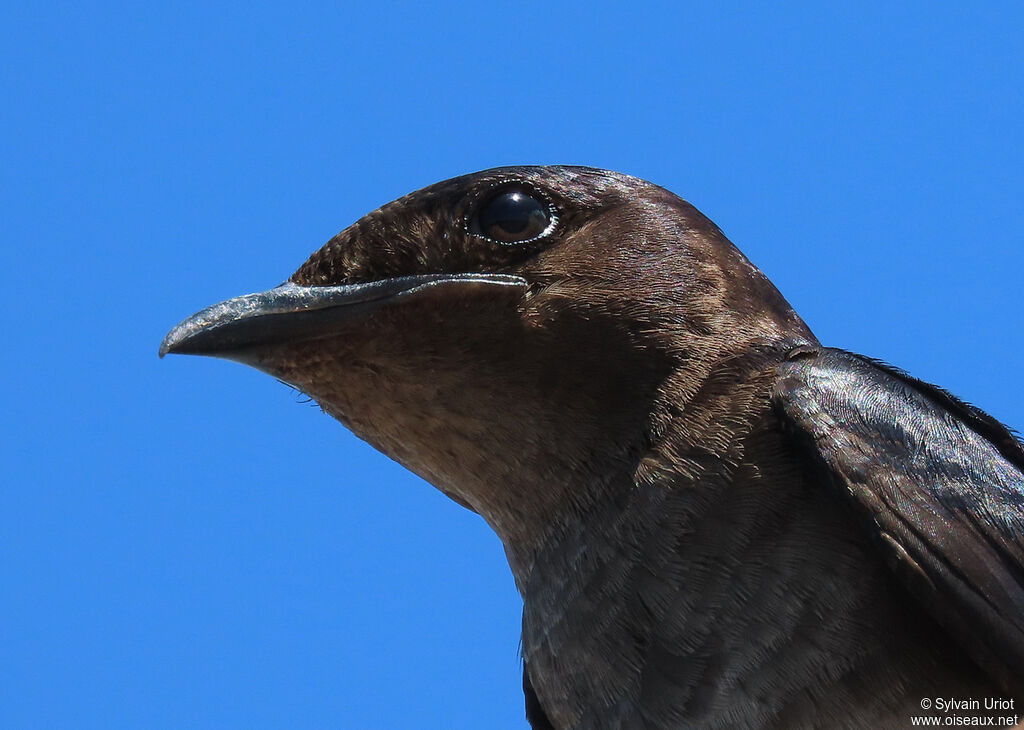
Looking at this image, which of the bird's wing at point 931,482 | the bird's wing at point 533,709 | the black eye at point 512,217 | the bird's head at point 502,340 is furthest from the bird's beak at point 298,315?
the bird's wing at point 533,709

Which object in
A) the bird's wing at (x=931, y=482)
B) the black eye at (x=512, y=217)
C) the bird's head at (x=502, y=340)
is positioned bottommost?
the bird's wing at (x=931, y=482)

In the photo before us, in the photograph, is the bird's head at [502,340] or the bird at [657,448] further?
the bird's head at [502,340]

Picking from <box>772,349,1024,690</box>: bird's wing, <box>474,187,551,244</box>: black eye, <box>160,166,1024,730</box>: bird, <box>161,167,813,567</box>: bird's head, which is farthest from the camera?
<box>474,187,551,244</box>: black eye

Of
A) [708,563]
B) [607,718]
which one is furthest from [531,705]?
[708,563]

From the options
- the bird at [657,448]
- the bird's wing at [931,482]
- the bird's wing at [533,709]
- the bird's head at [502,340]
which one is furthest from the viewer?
the bird's wing at [533,709]

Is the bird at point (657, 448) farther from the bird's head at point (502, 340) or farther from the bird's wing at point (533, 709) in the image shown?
the bird's wing at point (533, 709)

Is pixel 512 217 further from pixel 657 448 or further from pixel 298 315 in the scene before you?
pixel 657 448

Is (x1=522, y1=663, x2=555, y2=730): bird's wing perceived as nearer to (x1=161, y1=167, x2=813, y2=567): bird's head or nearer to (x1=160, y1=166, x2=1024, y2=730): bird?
(x1=160, y1=166, x2=1024, y2=730): bird

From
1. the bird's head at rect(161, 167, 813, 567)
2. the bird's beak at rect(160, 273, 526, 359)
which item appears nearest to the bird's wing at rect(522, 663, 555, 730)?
the bird's head at rect(161, 167, 813, 567)
